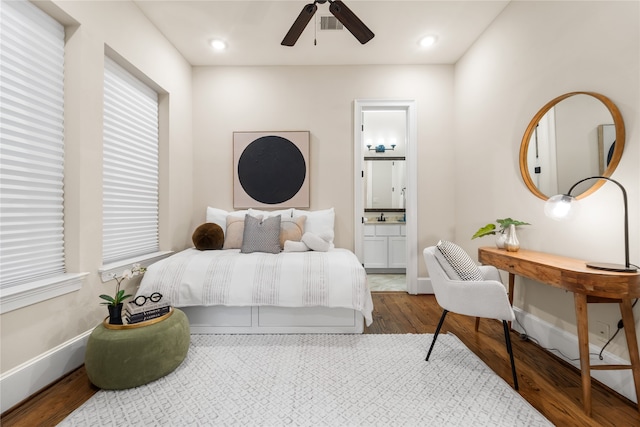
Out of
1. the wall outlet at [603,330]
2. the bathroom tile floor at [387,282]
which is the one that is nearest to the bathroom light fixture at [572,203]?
the wall outlet at [603,330]

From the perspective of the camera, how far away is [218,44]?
10.1ft

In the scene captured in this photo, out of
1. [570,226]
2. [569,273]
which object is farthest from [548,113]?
[569,273]

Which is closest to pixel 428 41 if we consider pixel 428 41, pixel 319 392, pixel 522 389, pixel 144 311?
pixel 428 41

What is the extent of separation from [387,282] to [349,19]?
11.1 feet

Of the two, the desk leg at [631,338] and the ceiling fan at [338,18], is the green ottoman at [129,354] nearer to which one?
the ceiling fan at [338,18]

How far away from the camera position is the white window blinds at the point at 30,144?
5.19ft

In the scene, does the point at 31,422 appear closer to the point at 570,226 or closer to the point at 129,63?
the point at 129,63

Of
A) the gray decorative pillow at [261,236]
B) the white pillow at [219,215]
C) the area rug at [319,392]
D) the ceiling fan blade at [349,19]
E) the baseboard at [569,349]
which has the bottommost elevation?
the area rug at [319,392]

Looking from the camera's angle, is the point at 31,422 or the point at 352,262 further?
the point at 352,262

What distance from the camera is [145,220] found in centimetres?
283

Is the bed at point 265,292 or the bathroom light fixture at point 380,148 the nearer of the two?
the bed at point 265,292

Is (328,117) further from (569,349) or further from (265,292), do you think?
(569,349)

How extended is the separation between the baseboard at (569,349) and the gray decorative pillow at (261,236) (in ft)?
7.45

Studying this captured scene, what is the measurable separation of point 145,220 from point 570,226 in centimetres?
364
